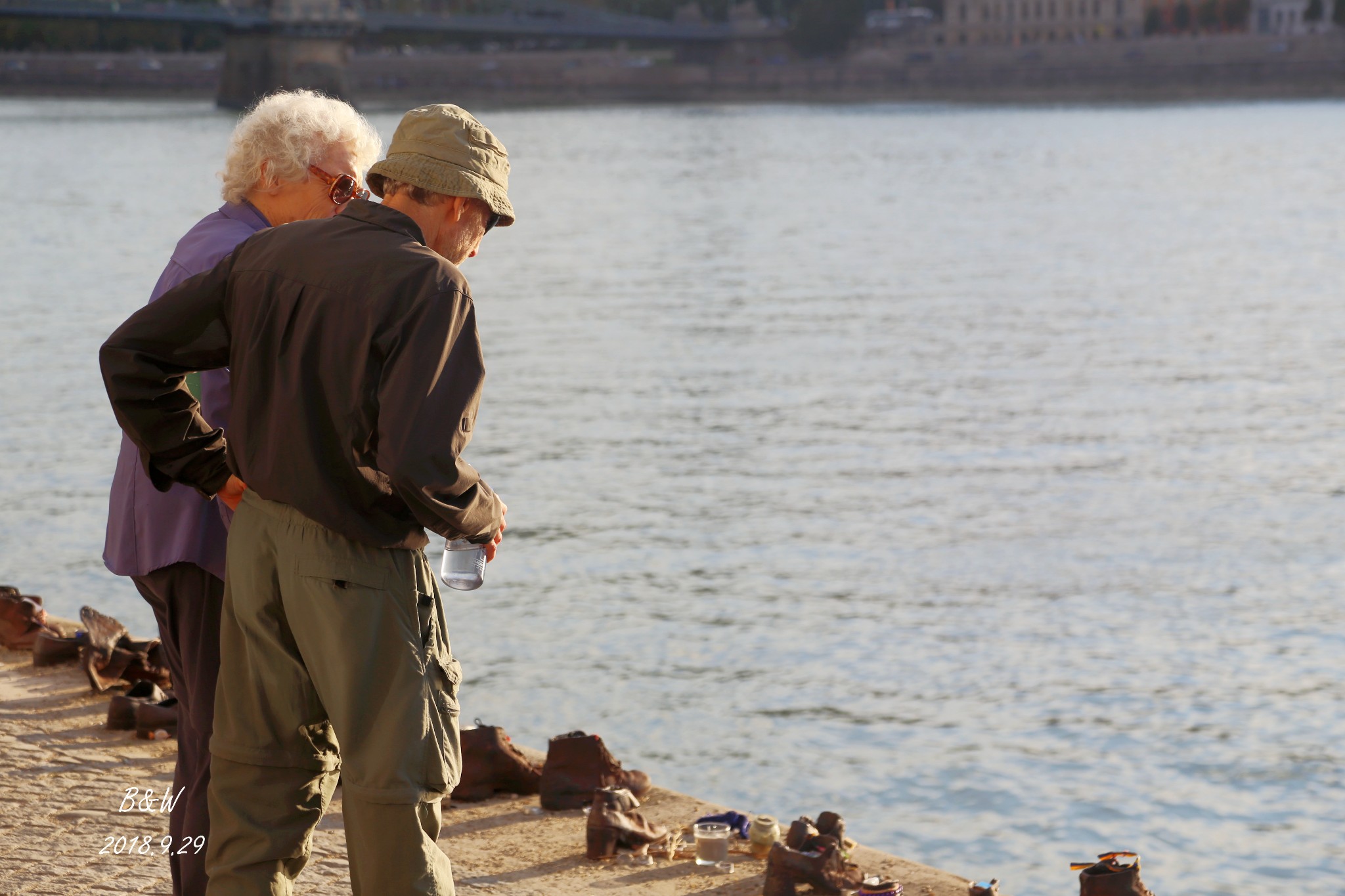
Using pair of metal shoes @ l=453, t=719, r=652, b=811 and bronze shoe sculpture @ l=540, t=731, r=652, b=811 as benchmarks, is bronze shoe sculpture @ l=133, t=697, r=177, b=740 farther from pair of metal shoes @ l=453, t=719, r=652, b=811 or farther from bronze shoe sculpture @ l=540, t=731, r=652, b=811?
bronze shoe sculpture @ l=540, t=731, r=652, b=811

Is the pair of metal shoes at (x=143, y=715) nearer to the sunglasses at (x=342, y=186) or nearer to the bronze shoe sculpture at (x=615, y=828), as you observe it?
the bronze shoe sculpture at (x=615, y=828)

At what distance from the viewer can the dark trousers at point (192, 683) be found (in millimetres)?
2953

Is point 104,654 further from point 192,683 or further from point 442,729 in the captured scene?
point 442,729

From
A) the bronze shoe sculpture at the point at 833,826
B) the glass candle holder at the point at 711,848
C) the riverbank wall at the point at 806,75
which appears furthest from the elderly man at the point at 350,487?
the riverbank wall at the point at 806,75

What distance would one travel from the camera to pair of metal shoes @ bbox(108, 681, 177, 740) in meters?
4.21

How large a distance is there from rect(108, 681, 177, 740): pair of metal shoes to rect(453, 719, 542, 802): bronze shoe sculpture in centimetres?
71

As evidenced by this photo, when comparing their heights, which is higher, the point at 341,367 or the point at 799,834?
the point at 341,367

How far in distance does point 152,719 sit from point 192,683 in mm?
1338

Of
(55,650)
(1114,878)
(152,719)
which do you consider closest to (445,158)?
(1114,878)

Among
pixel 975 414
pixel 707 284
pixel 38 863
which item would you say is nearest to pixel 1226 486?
pixel 975 414

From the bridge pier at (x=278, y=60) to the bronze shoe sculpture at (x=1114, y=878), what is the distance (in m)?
67.7

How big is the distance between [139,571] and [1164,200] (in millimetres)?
32720

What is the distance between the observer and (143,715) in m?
4.22

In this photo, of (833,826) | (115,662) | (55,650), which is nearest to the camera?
(833,826)
